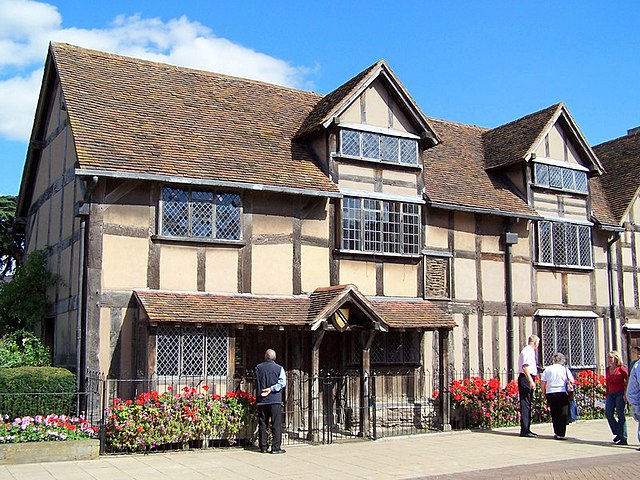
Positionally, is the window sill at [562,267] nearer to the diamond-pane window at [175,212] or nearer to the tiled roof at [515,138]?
the tiled roof at [515,138]

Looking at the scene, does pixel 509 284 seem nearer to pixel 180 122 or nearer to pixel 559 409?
pixel 559 409

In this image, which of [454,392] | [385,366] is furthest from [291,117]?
[454,392]

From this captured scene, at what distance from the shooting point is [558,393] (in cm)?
1587

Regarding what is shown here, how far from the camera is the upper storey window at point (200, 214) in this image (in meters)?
16.9

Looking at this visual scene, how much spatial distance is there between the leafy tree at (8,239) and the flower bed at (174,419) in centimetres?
1920

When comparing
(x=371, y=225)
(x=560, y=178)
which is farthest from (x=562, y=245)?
(x=371, y=225)

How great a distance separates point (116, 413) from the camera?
13680mm

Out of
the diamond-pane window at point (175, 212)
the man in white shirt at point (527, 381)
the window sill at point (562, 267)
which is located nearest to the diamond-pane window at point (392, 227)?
the man in white shirt at point (527, 381)

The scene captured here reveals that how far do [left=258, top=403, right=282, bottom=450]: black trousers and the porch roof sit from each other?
7.65ft

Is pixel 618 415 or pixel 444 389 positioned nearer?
pixel 618 415

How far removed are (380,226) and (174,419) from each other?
7.80 m

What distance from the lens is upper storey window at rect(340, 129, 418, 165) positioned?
19.5m

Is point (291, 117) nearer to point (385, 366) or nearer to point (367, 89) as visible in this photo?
point (367, 89)

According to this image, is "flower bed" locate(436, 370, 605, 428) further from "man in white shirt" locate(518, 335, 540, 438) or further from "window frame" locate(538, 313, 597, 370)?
"window frame" locate(538, 313, 597, 370)
